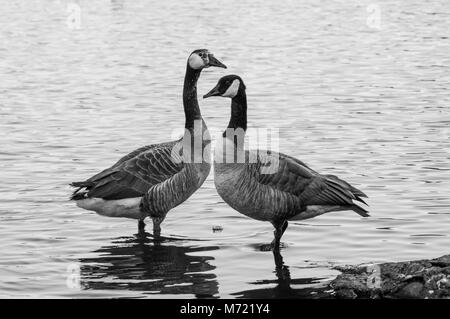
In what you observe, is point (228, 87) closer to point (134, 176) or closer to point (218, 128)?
point (134, 176)

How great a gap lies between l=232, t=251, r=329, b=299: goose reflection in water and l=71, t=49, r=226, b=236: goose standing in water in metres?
2.50

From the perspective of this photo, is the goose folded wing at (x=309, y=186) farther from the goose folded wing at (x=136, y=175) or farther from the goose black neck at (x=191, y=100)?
the goose black neck at (x=191, y=100)

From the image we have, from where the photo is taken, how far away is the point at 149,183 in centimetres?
1409

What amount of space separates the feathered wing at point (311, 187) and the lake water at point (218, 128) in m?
0.78

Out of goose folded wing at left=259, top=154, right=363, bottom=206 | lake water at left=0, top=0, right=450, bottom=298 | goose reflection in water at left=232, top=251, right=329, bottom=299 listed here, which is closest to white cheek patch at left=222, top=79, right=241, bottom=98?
goose folded wing at left=259, top=154, right=363, bottom=206

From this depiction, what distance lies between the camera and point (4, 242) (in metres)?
13.8

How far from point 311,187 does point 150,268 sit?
2.59 meters

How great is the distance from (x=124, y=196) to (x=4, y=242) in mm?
1969

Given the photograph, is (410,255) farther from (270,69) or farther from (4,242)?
(270,69)

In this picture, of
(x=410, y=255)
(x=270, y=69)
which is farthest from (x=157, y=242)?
(x=270, y=69)

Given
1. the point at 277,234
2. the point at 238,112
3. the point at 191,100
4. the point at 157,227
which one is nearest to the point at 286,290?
the point at 277,234

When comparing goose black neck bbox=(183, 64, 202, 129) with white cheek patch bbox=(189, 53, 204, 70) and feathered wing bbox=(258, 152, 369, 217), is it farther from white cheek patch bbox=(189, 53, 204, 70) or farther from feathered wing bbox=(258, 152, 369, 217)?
feathered wing bbox=(258, 152, 369, 217)

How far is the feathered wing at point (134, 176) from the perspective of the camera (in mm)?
13758

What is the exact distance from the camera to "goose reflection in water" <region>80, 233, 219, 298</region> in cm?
1189
